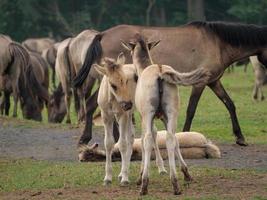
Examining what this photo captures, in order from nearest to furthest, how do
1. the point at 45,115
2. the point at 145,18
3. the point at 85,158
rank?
the point at 85,158, the point at 45,115, the point at 145,18

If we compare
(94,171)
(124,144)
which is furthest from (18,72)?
(124,144)

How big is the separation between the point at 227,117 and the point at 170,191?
12.0 meters

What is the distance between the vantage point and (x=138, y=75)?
1172 cm

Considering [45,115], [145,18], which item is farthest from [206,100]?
[145,18]

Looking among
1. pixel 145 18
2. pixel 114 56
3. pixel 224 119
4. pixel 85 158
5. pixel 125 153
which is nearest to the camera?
pixel 125 153

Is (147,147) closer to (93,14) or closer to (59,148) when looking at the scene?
(59,148)

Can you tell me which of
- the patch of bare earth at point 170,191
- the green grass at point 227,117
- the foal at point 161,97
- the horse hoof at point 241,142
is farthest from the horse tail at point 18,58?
the foal at point 161,97

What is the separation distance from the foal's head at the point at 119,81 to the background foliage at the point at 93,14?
1852 inches

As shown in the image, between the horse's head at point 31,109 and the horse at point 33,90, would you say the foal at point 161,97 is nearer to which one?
the horse at point 33,90

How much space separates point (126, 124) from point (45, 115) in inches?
643

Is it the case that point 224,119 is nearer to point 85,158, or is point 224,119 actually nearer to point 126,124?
point 85,158

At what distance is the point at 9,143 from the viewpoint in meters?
17.3

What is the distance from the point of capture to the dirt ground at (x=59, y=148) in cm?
1388

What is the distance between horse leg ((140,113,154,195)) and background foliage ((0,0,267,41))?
1884 inches
